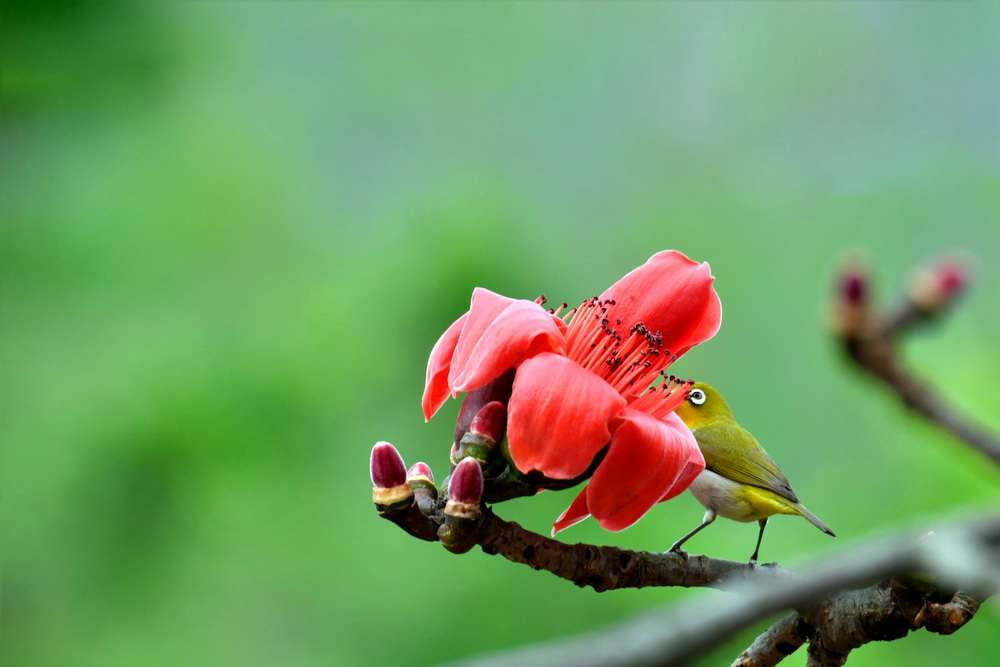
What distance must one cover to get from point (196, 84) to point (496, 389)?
2.87 m

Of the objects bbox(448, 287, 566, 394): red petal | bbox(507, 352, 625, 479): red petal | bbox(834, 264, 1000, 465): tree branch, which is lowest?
bbox(507, 352, 625, 479): red petal

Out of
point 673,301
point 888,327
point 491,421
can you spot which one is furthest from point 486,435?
point 888,327

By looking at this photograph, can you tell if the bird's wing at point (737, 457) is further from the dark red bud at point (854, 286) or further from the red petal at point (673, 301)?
the dark red bud at point (854, 286)

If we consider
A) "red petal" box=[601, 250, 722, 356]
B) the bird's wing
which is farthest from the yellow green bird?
"red petal" box=[601, 250, 722, 356]

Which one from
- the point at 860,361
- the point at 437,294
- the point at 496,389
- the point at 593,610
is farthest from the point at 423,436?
the point at 860,361

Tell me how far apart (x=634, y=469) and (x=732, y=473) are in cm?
34

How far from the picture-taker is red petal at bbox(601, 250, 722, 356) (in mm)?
463

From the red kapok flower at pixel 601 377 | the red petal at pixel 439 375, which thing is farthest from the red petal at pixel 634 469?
the red petal at pixel 439 375

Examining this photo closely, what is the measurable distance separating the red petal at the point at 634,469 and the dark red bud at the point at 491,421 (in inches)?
2.3

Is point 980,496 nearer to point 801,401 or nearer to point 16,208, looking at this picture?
point 16,208

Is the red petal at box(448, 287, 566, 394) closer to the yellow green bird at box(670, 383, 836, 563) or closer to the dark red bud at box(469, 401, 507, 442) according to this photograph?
the dark red bud at box(469, 401, 507, 442)

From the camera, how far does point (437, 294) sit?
2223mm

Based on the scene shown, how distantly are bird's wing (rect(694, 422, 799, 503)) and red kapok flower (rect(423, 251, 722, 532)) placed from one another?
0.26 metres

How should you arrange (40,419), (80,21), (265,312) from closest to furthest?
(80,21) < (40,419) < (265,312)
